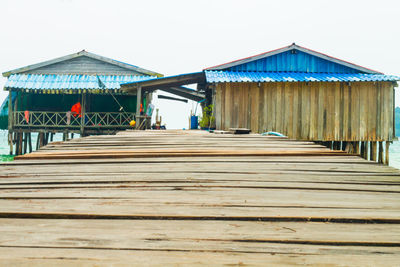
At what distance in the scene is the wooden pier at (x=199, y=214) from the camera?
4.78 ft

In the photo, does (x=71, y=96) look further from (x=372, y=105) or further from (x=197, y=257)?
(x=197, y=257)

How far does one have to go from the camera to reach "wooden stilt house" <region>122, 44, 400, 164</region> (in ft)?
45.3

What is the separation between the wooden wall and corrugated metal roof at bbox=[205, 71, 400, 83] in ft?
1.03

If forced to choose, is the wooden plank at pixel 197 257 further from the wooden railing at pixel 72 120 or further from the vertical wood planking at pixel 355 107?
the wooden railing at pixel 72 120

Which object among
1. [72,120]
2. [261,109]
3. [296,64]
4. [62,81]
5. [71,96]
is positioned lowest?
[72,120]

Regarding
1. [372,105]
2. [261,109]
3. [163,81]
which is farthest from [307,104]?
[163,81]

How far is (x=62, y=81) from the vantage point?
19.0 meters

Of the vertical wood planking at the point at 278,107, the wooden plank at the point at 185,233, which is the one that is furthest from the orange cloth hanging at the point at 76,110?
the wooden plank at the point at 185,233

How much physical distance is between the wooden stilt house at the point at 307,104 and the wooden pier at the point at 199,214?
10.4 meters

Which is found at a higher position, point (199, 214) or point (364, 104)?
point (364, 104)

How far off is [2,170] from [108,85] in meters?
15.8

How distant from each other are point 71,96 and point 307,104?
15527mm

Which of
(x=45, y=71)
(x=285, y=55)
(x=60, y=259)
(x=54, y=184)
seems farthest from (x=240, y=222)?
(x=45, y=71)

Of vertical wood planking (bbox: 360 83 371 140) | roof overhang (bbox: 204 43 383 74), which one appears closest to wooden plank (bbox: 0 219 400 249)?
roof overhang (bbox: 204 43 383 74)
